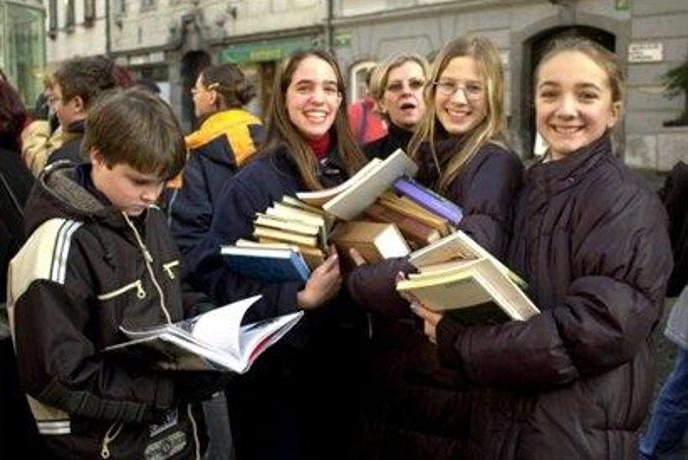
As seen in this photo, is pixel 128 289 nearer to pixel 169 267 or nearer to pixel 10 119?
pixel 169 267

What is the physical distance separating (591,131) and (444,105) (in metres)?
0.63

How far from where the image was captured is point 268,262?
248cm

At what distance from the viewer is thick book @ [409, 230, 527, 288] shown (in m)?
1.96

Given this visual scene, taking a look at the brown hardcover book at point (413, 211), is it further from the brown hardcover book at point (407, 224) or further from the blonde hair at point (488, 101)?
the blonde hair at point (488, 101)

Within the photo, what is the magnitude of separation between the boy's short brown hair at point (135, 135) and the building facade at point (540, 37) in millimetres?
9848

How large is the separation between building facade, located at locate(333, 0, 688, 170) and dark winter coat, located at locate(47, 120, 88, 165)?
8900mm

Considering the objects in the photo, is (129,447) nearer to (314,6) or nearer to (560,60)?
(560,60)

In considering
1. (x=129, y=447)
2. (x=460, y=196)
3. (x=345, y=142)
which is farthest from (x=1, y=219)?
(x=460, y=196)

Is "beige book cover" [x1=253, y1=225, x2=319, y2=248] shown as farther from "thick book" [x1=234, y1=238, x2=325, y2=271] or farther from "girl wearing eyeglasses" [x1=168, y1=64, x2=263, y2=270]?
"girl wearing eyeglasses" [x1=168, y1=64, x2=263, y2=270]

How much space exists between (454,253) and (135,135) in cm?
85

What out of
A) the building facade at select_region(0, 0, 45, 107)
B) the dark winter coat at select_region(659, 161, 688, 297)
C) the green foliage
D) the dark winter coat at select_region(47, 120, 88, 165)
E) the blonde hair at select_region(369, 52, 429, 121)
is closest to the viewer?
the dark winter coat at select_region(47, 120, 88, 165)

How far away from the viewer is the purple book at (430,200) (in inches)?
92.7

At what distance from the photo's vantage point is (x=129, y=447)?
209 centimetres

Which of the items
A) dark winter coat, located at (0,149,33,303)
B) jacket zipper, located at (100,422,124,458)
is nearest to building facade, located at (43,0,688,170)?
dark winter coat, located at (0,149,33,303)
